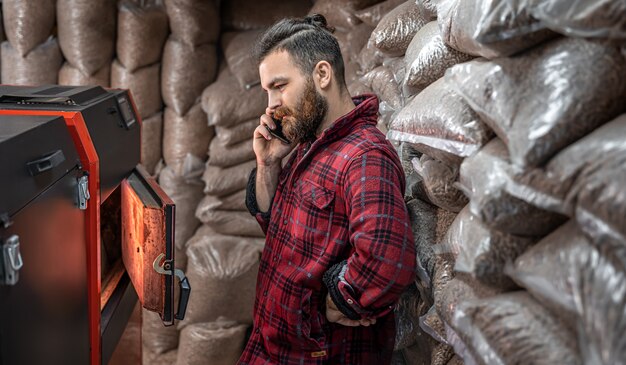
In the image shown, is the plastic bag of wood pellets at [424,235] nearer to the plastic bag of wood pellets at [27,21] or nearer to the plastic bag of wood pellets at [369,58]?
the plastic bag of wood pellets at [369,58]

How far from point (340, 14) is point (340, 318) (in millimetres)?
1734

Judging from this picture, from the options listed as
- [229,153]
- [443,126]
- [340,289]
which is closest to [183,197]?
[229,153]

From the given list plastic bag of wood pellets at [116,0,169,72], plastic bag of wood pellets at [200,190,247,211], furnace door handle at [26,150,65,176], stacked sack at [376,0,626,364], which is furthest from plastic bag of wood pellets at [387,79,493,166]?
plastic bag of wood pellets at [116,0,169,72]

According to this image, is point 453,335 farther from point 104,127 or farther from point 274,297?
point 104,127

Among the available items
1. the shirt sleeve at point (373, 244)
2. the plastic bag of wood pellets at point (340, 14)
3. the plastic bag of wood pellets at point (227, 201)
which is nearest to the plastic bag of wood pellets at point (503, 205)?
the shirt sleeve at point (373, 244)

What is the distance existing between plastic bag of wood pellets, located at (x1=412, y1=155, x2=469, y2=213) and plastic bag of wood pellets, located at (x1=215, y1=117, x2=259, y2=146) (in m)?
1.88

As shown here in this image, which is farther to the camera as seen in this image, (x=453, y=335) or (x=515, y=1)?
(x=453, y=335)

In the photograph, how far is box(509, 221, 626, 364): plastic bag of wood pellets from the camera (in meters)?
0.74

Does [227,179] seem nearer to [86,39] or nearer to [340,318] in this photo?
[86,39]

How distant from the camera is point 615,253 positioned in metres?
0.74

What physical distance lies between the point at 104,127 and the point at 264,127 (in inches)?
18.7

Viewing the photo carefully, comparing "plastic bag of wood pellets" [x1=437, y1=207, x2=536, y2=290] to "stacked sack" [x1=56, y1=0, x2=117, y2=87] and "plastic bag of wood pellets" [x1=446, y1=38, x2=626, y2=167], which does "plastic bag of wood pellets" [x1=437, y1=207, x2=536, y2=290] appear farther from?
"stacked sack" [x1=56, y1=0, x2=117, y2=87]

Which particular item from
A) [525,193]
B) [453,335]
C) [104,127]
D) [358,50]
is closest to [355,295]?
[453,335]

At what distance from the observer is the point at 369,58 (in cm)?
249
